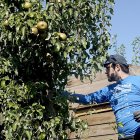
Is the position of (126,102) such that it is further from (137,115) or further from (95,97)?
(95,97)

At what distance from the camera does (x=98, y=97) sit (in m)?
4.57

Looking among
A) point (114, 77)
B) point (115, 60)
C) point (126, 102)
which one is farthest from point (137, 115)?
point (115, 60)

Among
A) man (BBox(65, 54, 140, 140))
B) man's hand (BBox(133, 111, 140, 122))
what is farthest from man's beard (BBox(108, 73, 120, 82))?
man's hand (BBox(133, 111, 140, 122))

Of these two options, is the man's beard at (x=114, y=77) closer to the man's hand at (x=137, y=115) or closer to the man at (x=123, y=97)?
the man at (x=123, y=97)

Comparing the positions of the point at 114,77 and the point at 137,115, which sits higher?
the point at 114,77

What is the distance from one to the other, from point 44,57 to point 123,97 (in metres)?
0.98

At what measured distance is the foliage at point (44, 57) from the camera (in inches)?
140

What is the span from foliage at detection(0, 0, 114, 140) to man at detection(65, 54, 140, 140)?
30 cm

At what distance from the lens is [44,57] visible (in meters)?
3.83

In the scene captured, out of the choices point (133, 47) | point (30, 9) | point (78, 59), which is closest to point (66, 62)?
point (78, 59)

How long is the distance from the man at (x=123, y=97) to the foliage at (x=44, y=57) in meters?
0.30

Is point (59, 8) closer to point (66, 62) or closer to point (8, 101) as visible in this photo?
point (66, 62)

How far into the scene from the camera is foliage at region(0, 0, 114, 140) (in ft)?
11.7

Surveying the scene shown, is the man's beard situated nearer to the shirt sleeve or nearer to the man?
the man
